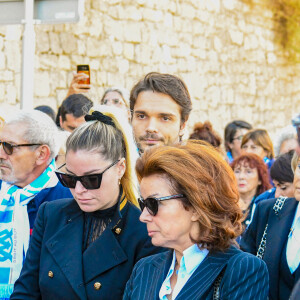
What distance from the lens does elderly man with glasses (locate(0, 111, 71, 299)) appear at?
3904mm

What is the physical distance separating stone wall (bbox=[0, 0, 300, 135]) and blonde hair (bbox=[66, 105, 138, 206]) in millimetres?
4462

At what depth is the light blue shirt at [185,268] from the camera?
2785 millimetres

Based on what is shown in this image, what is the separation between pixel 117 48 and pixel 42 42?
1.95 m

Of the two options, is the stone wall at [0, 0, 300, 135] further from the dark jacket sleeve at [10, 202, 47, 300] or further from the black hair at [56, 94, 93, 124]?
the dark jacket sleeve at [10, 202, 47, 300]

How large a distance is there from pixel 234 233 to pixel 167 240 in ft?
0.91

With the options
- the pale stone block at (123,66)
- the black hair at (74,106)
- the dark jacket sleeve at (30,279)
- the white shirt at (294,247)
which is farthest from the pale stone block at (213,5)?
the dark jacket sleeve at (30,279)

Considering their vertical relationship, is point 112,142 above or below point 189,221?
above

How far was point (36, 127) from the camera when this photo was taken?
408 centimetres

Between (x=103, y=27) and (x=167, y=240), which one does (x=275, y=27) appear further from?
(x=167, y=240)

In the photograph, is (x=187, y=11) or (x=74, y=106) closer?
(x=74, y=106)

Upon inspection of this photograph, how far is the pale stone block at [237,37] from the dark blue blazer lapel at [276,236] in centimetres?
1228

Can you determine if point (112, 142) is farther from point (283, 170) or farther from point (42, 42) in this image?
point (42, 42)

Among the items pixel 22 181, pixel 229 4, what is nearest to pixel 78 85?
pixel 22 181

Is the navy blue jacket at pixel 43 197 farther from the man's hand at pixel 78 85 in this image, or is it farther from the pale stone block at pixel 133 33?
the pale stone block at pixel 133 33
